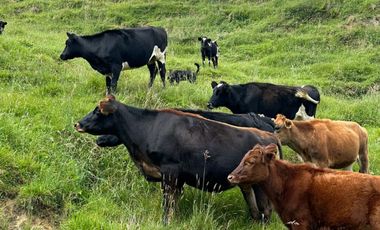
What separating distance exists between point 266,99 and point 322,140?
8.87ft

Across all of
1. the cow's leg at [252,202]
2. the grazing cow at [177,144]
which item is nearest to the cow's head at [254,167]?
the grazing cow at [177,144]

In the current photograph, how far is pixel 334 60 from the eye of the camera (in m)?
22.9

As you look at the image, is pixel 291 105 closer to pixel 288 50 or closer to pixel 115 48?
pixel 115 48

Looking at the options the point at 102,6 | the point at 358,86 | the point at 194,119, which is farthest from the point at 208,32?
the point at 194,119

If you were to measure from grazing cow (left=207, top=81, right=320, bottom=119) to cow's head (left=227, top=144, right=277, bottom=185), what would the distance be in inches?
200

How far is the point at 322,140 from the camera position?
925 centimetres

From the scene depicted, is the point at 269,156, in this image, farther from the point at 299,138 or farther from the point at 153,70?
the point at 153,70

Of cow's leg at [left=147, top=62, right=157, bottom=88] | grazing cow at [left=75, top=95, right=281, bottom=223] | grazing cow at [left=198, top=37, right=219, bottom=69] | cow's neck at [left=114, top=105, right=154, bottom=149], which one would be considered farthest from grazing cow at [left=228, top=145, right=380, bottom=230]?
grazing cow at [left=198, top=37, right=219, bottom=69]

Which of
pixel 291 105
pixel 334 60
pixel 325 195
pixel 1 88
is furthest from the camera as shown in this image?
pixel 334 60

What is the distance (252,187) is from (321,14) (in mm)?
22705

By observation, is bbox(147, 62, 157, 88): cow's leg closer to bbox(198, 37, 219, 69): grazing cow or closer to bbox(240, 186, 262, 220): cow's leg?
bbox(240, 186, 262, 220): cow's leg

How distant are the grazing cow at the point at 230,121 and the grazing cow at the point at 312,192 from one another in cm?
221

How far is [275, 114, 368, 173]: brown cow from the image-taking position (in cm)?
919

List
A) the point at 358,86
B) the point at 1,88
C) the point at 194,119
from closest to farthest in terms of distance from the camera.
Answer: the point at 194,119 → the point at 1,88 → the point at 358,86
